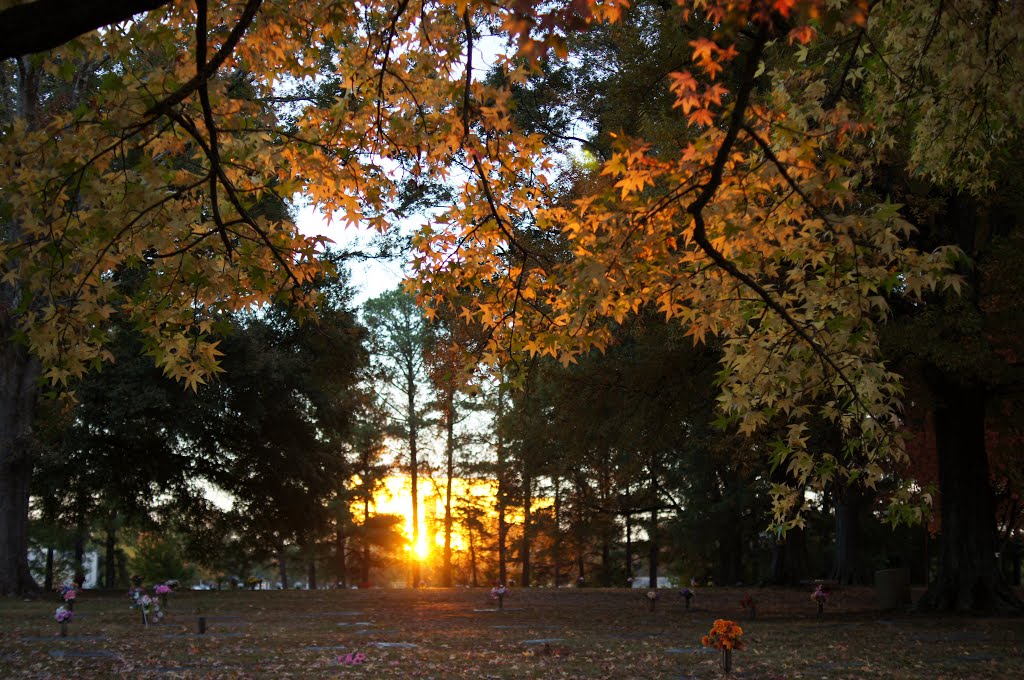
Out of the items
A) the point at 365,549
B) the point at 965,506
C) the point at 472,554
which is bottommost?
the point at 472,554

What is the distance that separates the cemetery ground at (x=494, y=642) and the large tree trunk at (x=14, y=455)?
1527mm

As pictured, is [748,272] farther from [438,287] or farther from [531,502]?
[531,502]

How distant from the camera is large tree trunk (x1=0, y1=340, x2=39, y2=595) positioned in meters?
20.8

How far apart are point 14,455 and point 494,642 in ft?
46.7

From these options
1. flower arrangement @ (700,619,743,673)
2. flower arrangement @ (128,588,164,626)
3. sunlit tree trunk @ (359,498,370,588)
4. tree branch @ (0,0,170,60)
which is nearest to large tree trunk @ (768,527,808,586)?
flower arrangement @ (128,588,164,626)

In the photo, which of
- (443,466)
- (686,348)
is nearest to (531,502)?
(443,466)

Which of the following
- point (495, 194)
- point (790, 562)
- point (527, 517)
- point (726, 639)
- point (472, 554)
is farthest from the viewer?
point (472, 554)

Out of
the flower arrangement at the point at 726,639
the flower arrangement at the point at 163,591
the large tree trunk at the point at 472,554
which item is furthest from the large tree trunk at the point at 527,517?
the flower arrangement at the point at 726,639

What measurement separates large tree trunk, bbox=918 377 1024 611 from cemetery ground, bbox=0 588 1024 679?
3.26ft

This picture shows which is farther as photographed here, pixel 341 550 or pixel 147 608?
pixel 341 550

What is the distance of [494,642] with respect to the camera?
40.3 ft

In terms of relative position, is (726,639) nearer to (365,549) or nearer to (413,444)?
(413,444)

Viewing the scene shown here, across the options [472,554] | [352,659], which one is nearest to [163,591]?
[352,659]

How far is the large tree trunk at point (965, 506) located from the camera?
1573cm
